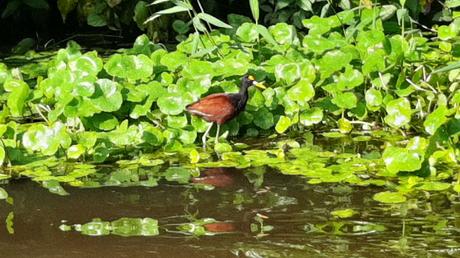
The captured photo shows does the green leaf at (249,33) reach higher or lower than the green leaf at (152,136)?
higher

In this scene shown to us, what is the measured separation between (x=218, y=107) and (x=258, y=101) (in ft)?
1.23

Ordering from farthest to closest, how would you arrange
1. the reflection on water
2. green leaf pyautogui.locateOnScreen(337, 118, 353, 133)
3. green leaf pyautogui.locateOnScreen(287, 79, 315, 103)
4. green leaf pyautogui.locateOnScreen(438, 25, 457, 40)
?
green leaf pyautogui.locateOnScreen(438, 25, 457, 40) < green leaf pyautogui.locateOnScreen(337, 118, 353, 133) < green leaf pyautogui.locateOnScreen(287, 79, 315, 103) < the reflection on water

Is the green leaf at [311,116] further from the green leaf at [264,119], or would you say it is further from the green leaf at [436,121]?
the green leaf at [436,121]

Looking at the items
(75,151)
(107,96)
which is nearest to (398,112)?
(107,96)

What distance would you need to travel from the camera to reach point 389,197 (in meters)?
3.53

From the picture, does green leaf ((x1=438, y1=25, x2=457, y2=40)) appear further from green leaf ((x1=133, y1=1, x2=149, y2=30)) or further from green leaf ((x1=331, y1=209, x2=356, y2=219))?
green leaf ((x1=133, y1=1, x2=149, y2=30))

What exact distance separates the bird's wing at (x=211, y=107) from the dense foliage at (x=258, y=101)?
109 mm

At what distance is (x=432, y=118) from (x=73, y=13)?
4.47 metres

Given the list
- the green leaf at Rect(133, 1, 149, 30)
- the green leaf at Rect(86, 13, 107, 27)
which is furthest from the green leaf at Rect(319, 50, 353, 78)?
the green leaf at Rect(86, 13, 107, 27)

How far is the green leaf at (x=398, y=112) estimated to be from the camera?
167 inches

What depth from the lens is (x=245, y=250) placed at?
3.00 meters

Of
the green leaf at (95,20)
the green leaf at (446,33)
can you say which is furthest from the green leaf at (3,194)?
the green leaf at (95,20)

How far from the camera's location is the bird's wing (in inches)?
168

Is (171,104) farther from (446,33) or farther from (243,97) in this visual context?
(446,33)
